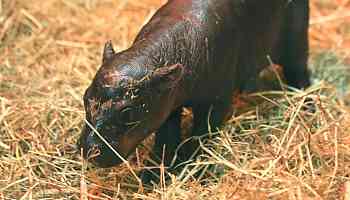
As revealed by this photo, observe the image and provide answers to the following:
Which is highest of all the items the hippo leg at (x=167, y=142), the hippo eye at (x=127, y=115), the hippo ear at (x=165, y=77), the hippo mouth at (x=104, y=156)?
the hippo ear at (x=165, y=77)

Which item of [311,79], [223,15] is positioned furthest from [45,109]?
[311,79]

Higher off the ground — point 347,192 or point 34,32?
point 34,32

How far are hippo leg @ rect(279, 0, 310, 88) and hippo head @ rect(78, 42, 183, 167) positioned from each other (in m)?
1.06

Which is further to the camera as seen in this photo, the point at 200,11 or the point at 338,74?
the point at 338,74

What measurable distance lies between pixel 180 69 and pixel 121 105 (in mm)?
293

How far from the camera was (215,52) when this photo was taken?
323 centimetres

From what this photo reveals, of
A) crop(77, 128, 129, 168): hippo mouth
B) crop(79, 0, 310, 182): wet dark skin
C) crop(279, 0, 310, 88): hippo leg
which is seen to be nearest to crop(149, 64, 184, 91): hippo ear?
crop(79, 0, 310, 182): wet dark skin

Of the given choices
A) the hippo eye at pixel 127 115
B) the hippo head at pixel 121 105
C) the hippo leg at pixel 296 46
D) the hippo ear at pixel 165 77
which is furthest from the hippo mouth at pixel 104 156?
the hippo leg at pixel 296 46

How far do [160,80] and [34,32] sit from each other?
1883mm

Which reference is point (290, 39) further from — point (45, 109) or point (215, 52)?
point (45, 109)

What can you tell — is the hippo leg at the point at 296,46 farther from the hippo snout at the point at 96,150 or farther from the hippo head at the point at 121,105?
the hippo snout at the point at 96,150

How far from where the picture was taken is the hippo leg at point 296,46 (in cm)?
378

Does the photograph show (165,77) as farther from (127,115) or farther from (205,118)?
(205,118)

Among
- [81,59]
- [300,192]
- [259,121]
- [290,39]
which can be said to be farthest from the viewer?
[81,59]
